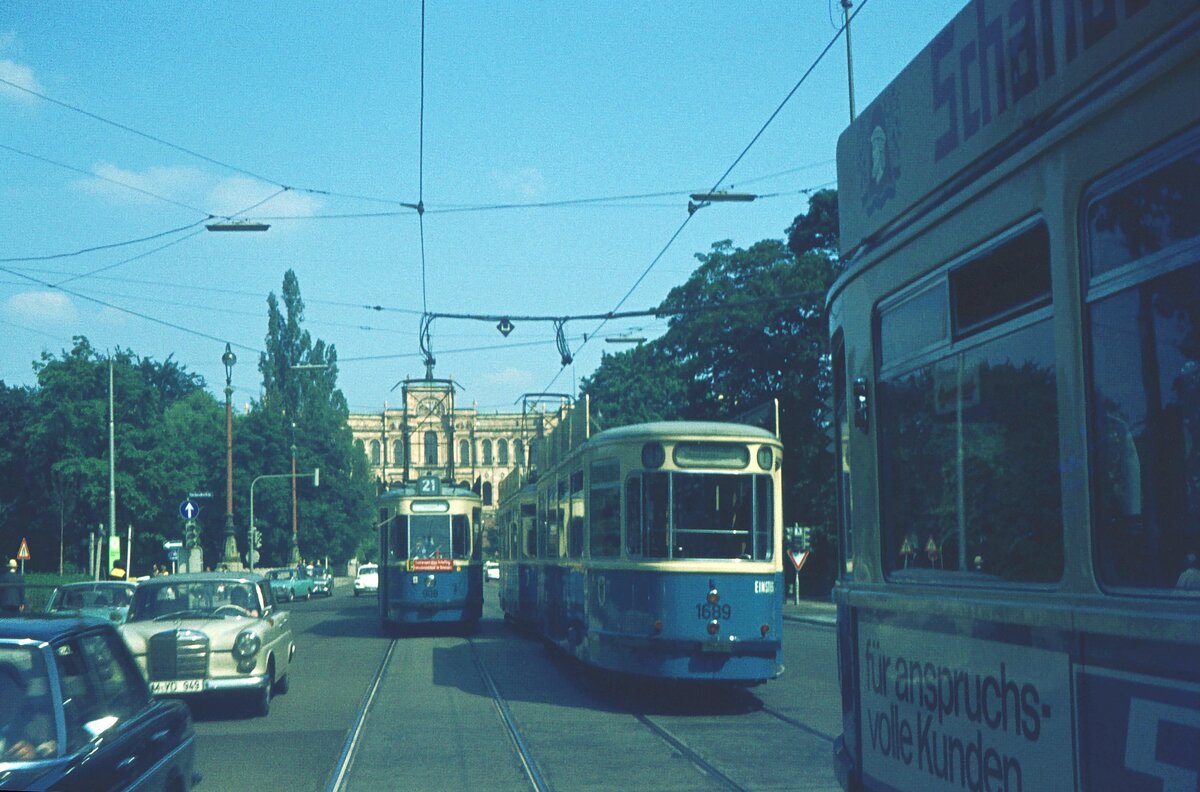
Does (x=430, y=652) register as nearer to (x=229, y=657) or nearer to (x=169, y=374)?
(x=229, y=657)

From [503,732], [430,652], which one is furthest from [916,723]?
[430,652]

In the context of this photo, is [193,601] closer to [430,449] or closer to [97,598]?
[97,598]

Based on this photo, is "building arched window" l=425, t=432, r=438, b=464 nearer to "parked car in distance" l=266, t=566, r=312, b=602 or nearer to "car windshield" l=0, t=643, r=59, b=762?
"parked car in distance" l=266, t=566, r=312, b=602

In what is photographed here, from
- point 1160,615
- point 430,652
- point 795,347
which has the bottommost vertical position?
point 430,652

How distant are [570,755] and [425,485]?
17.2 metres

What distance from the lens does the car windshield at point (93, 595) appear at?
21.5 metres

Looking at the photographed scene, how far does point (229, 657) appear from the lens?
45.4ft

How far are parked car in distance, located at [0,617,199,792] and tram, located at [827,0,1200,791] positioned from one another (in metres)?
2.85

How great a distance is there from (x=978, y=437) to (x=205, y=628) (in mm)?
11377

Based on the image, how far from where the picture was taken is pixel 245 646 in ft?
45.5

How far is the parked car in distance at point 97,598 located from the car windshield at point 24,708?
56.0 ft

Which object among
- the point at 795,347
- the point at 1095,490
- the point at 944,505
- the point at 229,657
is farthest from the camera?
the point at 795,347

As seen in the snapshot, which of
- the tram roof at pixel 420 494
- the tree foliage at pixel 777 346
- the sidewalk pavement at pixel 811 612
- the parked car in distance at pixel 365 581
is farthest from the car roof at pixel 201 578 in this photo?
the parked car in distance at pixel 365 581

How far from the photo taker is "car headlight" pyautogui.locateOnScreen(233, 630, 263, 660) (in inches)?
545
